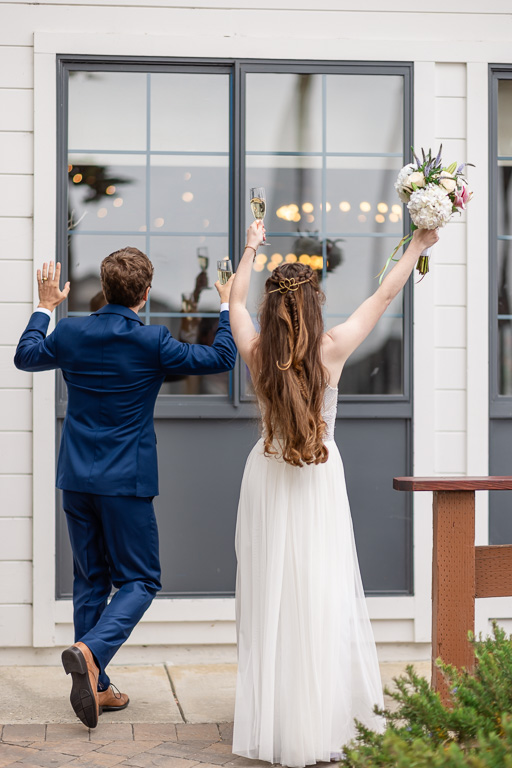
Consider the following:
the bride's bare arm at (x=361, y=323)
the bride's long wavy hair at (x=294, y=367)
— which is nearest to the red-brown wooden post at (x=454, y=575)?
the bride's long wavy hair at (x=294, y=367)

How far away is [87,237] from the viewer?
435 centimetres

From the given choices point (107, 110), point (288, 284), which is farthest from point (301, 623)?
point (107, 110)

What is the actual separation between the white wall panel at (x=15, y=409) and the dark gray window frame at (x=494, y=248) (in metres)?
2.34

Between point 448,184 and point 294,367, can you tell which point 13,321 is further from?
point 448,184

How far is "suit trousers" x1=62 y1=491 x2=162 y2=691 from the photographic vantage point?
10.9 feet

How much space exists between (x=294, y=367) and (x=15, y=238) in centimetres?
195

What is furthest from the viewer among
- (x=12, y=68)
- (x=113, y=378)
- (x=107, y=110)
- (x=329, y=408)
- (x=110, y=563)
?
(x=107, y=110)

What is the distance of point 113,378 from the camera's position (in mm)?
3371

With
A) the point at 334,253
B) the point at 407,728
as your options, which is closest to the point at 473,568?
the point at 407,728

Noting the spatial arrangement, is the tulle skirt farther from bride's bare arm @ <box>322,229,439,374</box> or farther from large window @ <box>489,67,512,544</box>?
large window @ <box>489,67,512,544</box>

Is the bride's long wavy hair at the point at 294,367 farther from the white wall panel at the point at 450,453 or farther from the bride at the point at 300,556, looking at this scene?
the white wall panel at the point at 450,453

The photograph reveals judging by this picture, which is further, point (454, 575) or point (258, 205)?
point (258, 205)

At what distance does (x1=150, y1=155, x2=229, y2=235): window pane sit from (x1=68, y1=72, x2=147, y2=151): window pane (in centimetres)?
19

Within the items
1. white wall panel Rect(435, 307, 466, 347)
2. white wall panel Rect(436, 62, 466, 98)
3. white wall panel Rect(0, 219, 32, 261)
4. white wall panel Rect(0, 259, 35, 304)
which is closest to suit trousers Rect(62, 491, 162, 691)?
white wall panel Rect(0, 259, 35, 304)
